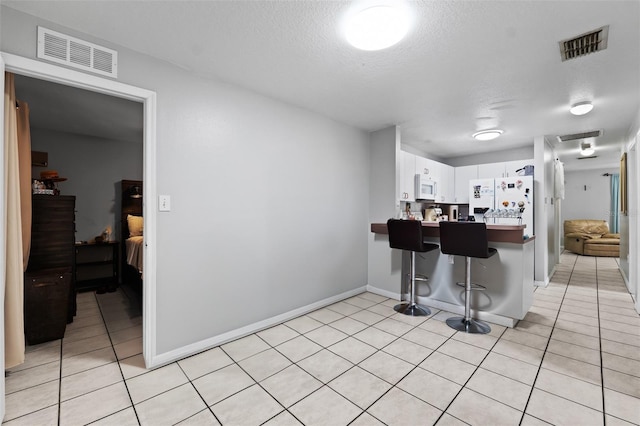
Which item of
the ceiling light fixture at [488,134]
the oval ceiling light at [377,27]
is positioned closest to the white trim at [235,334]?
the oval ceiling light at [377,27]

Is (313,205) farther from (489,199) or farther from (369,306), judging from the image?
(489,199)

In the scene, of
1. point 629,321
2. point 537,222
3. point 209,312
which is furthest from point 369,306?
point 537,222

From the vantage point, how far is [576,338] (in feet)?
9.04

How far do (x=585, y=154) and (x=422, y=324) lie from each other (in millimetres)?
5795

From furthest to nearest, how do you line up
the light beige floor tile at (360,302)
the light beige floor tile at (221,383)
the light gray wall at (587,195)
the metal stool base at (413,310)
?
the light gray wall at (587,195)
the light beige floor tile at (360,302)
the metal stool base at (413,310)
the light beige floor tile at (221,383)

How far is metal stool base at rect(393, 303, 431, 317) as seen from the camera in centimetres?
336

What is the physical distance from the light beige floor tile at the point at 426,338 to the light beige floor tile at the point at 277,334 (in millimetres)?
1129

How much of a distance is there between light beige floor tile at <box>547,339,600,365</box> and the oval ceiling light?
115 inches

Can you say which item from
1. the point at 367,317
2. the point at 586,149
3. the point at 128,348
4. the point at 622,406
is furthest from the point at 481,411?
the point at 586,149

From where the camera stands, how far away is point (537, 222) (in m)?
4.61

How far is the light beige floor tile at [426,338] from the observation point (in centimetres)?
264

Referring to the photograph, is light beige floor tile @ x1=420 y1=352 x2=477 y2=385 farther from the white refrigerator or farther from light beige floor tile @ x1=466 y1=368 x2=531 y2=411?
the white refrigerator

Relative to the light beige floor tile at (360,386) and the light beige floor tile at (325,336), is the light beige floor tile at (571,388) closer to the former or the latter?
the light beige floor tile at (360,386)

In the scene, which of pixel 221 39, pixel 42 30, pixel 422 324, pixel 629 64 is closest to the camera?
pixel 42 30
